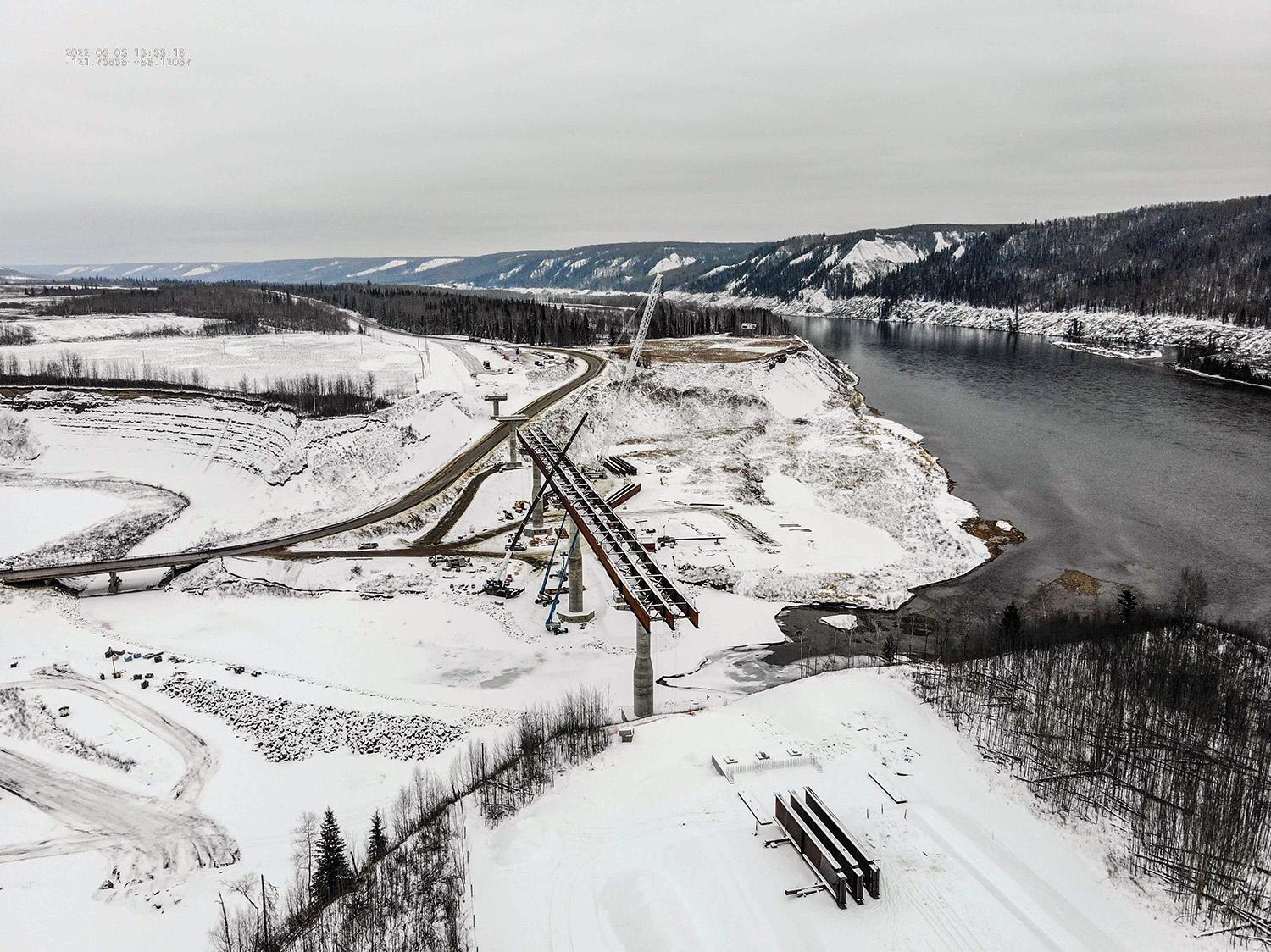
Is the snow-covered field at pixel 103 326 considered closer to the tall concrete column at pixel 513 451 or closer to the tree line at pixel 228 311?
the tree line at pixel 228 311

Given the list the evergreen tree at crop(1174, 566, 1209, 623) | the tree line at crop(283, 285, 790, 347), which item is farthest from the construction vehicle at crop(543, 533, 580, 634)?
the tree line at crop(283, 285, 790, 347)

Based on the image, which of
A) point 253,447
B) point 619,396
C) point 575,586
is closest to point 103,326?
point 253,447

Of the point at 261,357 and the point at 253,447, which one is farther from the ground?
the point at 261,357

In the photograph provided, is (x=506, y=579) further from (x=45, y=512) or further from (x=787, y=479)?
(x=45, y=512)

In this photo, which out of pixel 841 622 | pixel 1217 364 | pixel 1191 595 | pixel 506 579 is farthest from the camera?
pixel 1217 364

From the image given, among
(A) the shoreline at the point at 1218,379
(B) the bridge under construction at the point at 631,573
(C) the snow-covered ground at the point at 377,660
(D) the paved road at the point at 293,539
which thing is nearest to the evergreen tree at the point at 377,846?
(C) the snow-covered ground at the point at 377,660

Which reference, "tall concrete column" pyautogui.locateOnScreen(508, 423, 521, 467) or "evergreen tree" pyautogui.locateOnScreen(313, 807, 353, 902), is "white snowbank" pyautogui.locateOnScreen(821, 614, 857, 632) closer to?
"evergreen tree" pyautogui.locateOnScreen(313, 807, 353, 902)
